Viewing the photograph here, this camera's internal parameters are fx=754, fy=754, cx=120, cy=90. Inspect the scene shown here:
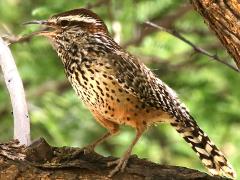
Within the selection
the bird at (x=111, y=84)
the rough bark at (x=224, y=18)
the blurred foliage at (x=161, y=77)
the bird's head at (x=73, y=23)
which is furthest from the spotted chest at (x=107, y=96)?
the blurred foliage at (x=161, y=77)

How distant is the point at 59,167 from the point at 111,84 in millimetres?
885

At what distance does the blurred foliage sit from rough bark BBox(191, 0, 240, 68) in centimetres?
246

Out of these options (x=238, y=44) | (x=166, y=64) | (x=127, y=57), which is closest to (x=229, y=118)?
(x=166, y=64)

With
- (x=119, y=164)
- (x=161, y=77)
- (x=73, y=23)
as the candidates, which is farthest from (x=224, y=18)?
(x=161, y=77)

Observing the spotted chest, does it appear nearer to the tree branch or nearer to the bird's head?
the bird's head

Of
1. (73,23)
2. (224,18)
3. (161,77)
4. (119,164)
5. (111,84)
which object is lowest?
(119,164)

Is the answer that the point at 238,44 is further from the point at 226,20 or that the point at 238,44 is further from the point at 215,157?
the point at 215,157

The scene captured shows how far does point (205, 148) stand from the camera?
4.90 meters

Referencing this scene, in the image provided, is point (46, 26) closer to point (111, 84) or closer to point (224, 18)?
point (111, 84)

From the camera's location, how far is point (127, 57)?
459cm

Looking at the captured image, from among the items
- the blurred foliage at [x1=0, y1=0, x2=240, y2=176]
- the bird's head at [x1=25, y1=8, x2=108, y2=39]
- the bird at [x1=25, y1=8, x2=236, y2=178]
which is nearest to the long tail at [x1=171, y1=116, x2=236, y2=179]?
the bird at [x1=25, y1=8, x2=236, y2=178]

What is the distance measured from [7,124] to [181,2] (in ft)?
6.91

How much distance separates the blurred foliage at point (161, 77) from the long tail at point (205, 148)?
4.70ft

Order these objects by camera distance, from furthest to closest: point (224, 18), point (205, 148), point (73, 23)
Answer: point (205, 148) < point (73, 23) < point (224, 18)
